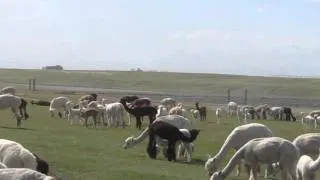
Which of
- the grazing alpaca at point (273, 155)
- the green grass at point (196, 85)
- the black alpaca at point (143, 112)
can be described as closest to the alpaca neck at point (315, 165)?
the grazing alpaca at point (273, 155)

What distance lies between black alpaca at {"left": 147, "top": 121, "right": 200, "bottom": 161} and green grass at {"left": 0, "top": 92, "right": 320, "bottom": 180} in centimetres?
35

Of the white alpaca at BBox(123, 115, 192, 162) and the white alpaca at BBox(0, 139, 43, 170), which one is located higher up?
the white alpaca at BBox(0, 139, 43, 170)

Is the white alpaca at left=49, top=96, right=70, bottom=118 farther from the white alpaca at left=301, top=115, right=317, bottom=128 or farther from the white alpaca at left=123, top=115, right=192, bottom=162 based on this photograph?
the white alpaca at left=123, top=115, right=192, bottom=162

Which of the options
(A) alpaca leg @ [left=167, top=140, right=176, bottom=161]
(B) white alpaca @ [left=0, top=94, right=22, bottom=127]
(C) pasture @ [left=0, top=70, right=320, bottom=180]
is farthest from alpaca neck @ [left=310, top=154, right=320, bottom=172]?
(B) white alpaca @ [left=0, top=94, right=22, bottom=127]

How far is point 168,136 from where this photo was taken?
896 inches

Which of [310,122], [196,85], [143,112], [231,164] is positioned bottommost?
[196,85]

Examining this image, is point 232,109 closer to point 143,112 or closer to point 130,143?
point 143,112

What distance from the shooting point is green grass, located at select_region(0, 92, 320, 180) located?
1881 cm

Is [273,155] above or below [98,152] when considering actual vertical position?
Answer: above

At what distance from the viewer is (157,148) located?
23.6 m

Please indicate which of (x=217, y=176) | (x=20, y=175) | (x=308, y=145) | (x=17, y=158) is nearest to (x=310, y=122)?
(x=308, y=145)

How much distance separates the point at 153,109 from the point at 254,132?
15.3 metres

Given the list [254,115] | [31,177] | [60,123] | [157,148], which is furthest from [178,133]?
[254,115]

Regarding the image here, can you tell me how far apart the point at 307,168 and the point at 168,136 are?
7.50 m
